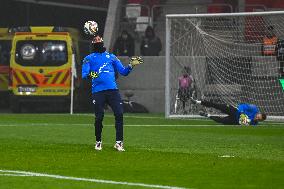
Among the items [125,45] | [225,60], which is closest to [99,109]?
[225,60]

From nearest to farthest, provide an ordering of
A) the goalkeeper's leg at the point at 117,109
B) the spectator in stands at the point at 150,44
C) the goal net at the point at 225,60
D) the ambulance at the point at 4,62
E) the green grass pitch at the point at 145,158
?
the green grass pitch at the point at 145,158
the goalkeeper's leg at the point at 117,109
the goal net at the point at 225,60
the spectator in stands at the point at 150,44
the ambulance at the point at 4,62

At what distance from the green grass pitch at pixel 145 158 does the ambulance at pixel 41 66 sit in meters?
11.5

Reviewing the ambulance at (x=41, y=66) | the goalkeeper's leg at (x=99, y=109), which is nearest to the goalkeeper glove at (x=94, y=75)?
the goalkeeper's leg at (x=99, y=109)

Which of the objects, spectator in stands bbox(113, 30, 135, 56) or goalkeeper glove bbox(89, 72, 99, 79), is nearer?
goalkeeper glove bbox(89, 72, 99, 79)

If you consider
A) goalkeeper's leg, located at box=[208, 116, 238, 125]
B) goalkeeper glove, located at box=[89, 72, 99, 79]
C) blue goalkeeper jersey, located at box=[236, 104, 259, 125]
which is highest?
goalkeeper glove, located at box=[89, 72, 99, 79]

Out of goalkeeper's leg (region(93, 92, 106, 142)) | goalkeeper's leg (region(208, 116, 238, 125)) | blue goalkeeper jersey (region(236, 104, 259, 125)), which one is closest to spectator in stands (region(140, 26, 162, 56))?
goalkeeper's leg (region(208, 116, 238, 125))

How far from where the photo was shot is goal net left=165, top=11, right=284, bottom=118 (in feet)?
102

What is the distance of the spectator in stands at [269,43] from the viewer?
31234mm

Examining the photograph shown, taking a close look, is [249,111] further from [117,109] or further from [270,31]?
[117,109]

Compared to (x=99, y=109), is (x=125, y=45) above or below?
above

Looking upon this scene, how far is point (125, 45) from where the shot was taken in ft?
125

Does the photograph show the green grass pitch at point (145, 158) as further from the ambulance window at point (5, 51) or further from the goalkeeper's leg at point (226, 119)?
the ambulance window at point (5, 51)

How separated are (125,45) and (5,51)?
15.3ft

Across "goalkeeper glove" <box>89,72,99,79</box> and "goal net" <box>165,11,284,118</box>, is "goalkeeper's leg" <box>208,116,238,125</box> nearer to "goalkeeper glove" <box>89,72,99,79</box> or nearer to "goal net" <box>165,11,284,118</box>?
"goal net" <box>165,11,284,118</box>
